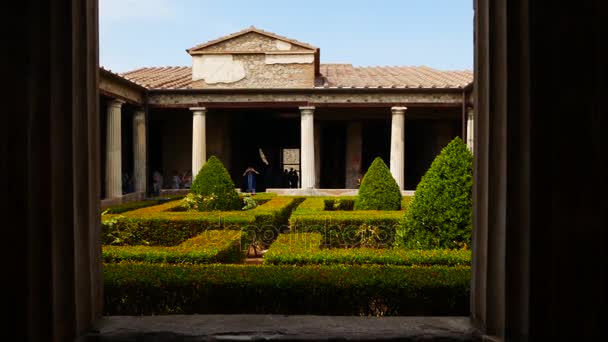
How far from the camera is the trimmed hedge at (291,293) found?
3.65 meters

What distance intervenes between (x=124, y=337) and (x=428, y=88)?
1540cm

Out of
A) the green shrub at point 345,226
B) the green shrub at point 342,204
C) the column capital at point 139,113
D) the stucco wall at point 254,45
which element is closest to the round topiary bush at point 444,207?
the green shrub at point 345,226

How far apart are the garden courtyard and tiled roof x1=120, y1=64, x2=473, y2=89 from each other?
952 centimetres

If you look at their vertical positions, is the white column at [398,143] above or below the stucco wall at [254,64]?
below

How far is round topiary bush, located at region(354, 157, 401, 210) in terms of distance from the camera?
33.4ft

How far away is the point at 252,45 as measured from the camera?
57.3 ft

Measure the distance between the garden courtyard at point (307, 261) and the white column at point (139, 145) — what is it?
8535mm

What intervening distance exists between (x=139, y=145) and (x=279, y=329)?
1554cm

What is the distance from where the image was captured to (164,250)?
5.41 meters

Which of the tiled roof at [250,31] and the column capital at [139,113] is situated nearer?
the column capital at [139,113]
